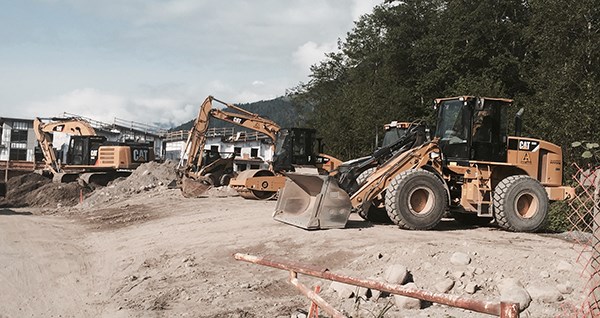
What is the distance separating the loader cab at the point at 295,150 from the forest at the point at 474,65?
10.2m

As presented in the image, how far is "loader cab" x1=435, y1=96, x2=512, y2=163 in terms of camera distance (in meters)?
12.0

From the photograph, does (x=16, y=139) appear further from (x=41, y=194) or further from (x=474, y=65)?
(x=474, y=65)

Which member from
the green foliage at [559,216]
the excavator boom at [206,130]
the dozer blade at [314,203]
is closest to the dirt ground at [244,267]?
the dozer blade at [314,203]

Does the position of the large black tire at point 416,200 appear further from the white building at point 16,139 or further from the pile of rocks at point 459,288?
the white building at point 16,139

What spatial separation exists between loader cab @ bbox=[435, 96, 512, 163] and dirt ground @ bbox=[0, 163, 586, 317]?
1709mm

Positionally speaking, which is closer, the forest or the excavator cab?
the forest

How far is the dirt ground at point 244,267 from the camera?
715 cm

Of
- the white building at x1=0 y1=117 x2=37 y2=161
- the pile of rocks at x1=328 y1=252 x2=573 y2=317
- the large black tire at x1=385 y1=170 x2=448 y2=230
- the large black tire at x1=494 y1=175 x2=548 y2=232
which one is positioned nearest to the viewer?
the pile of rocks at x1=328 y1=252 x2=573 y2=317

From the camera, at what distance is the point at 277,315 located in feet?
22.2

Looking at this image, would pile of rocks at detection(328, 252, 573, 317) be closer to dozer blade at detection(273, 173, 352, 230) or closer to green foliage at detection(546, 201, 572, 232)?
dozer blade at detection(273, 173, 352, 230)

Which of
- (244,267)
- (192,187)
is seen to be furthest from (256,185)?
(244,267)

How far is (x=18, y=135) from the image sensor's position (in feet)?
193

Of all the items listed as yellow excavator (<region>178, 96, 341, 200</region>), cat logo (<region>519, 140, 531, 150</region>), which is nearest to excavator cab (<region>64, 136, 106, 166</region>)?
yellow excavator (<region>178, 96, 341, 200</region>)

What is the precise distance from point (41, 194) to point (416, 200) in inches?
915
